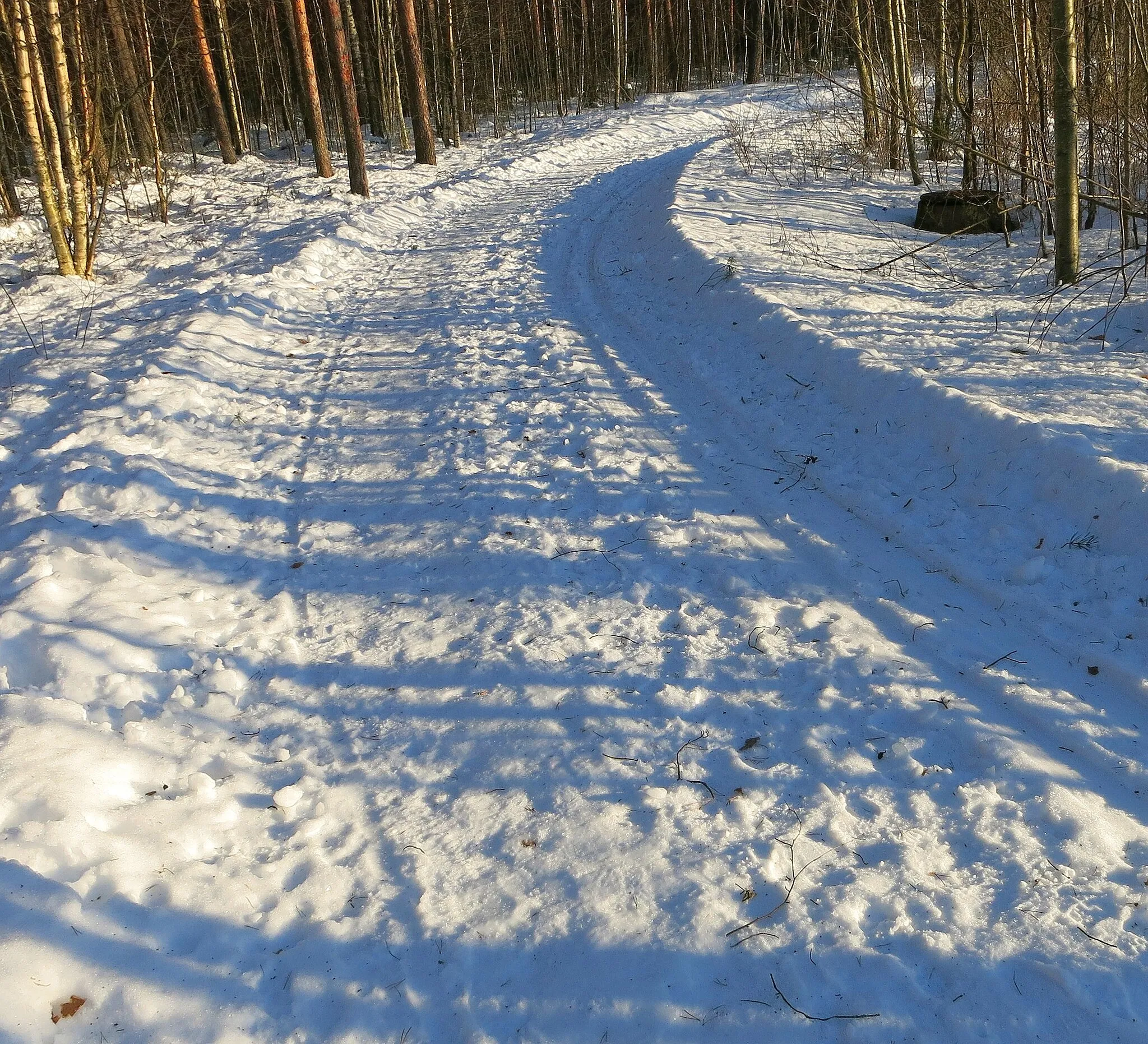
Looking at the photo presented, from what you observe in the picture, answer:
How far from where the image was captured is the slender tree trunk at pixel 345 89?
14.3m

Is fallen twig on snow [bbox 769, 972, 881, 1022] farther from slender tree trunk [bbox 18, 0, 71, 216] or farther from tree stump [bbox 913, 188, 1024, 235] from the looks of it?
slender tree trunk [bbox 18, 0, 71, 216]

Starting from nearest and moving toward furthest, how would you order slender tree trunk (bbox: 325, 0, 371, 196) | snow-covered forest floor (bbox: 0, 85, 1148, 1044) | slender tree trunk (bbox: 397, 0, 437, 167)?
snow-covered forest floor (bbox: 0, 85, 1148, 1044), slender tree trunk (bbox: 325, 0, 371, 196), slender tree trunk (bbox: 397, 0, 437, 167)

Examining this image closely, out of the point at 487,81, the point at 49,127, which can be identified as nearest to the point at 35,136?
the point at 49,127

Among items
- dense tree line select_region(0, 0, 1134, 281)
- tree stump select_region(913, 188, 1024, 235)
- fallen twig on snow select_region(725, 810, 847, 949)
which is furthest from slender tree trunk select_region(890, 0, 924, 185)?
fallen twig on snow select_region(725, 810, 847, 949)

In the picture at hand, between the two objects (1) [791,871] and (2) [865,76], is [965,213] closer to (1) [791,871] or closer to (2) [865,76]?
(2) [865,76]

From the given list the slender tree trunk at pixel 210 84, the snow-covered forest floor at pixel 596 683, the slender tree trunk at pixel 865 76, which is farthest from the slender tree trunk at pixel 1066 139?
the slender tree trunk at pixel 210 84

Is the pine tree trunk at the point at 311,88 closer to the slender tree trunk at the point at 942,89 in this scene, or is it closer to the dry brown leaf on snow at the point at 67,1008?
the slender tree trunk at the point at 942,89

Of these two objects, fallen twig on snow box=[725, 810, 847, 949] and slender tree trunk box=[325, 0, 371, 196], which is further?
slender tree trunk box=[325, 0, 371, 196]

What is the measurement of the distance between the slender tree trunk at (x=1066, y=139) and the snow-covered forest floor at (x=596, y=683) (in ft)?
1.30

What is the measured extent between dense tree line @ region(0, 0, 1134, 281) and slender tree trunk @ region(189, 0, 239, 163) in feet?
0.26

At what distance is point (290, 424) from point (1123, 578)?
5569mm

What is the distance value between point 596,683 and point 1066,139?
642 centimetres

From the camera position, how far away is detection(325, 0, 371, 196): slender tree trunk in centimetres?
1434

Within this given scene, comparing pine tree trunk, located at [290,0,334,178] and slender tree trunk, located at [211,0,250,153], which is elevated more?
slender tree trunk, located at [211,0,250,153]
